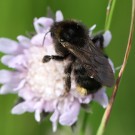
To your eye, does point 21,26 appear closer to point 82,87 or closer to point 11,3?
point 11,3

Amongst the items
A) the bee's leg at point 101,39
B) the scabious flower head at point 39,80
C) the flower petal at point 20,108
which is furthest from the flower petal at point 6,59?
the bee's leg at point 101,39

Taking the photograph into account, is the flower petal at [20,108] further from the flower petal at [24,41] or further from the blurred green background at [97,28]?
the blurred green background at [97,28]

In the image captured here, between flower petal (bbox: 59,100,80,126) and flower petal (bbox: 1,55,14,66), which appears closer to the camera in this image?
flower petal (bbox: 59,100,80,126)

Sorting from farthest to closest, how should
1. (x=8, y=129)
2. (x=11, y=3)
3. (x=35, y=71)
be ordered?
(x=11, y=3)
(x=8, y=129)
(x=35, y=71)

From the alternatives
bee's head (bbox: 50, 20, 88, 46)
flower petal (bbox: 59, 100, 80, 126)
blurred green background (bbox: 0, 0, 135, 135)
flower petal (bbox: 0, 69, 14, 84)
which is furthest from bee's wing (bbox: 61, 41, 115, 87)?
blurred green background (bbox: 0, 0, 135, 135)

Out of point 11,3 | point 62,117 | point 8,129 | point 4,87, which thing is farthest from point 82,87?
point 11,3

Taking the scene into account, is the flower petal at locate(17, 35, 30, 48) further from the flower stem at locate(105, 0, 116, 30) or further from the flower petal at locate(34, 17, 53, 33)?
the flower stem at locate(105, 0, 116, 30)
